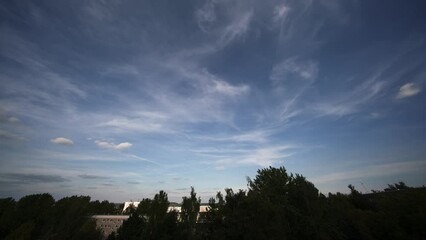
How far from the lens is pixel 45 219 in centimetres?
6322

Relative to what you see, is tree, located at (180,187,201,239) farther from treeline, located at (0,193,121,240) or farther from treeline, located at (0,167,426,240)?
treeline, located at (0,193,121,240)

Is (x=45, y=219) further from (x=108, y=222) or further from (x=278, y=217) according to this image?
(x=278, y=217)

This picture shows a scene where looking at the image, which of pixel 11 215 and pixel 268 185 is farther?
pixel 11 215

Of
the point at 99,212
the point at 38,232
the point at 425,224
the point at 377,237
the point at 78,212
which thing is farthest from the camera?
the point at 99,212

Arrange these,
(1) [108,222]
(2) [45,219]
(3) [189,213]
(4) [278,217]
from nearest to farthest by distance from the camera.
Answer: (4) [278,217] → (3) [189,213] → (2) [45,219] → (1) [108,222]

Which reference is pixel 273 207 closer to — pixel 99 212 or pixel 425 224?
pixel 425 224

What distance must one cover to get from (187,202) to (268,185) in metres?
13.4

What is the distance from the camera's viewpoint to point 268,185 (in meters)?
38.5

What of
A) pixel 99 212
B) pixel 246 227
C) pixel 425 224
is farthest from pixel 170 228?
pixel 99 212

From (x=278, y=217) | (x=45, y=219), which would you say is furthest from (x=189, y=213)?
(x=45, y=219)

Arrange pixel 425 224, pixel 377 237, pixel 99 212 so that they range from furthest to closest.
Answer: pixel 99 212 → pixel 377 237 → pixel 425 224

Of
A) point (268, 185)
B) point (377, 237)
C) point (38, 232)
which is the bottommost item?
point (38, 232)

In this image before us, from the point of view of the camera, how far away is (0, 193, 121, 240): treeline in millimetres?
53662

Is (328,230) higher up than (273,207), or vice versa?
(273,207)
